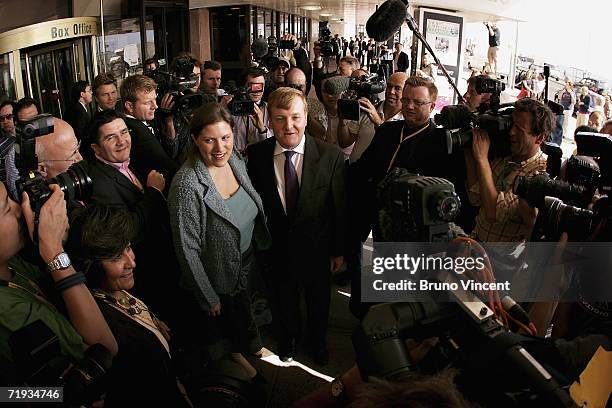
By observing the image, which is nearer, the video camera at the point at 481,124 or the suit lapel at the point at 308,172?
the video camera at the point at 481,124

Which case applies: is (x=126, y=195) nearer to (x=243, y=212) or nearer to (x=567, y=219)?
(x=243, y=212)

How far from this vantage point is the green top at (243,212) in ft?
7.06

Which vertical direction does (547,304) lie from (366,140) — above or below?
below

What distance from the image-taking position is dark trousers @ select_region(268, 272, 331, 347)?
2.55 metres

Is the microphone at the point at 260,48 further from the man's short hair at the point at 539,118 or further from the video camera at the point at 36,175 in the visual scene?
the video camera at the point at 36,175

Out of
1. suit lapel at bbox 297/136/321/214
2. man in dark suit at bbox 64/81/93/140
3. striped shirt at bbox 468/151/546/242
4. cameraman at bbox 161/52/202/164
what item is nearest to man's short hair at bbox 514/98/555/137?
striped shirt at bbox 468/151/546/242

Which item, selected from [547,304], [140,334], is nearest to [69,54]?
[140,334]

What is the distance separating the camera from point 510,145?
2.05 meters

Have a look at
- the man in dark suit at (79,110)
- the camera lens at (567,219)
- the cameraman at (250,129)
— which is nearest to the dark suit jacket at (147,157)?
the cameraman at (250,129)

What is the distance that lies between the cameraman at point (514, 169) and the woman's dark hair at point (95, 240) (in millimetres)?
1370

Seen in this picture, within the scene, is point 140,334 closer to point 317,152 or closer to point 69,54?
point 317,152

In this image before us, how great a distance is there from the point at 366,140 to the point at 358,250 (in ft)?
2.15

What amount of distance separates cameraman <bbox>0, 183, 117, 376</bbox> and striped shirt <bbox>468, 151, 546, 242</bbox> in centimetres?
149

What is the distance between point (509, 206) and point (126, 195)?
62.9 inches
